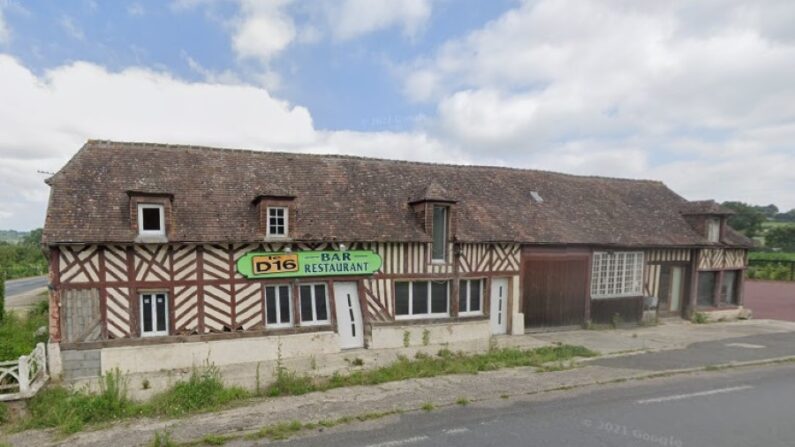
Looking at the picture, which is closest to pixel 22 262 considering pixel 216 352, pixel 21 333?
pixel 21 333

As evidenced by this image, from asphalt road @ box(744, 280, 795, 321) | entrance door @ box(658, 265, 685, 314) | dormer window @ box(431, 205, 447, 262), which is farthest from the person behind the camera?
asphalt road @ box(744, 280, 795, 321)

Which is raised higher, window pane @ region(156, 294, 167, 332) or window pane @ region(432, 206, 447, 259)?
window pane @ region(432, 206, 447, 259)

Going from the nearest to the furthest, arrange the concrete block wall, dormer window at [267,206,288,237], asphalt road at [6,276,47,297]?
1. the concrete block wall
2. dormer window at [267,206,288,237]
3. asphalt road at [6,276,47,297]

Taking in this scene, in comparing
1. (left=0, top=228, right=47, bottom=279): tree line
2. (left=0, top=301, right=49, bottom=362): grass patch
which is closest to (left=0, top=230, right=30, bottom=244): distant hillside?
(left=0, top=228, right=47, bottom=279): tree line

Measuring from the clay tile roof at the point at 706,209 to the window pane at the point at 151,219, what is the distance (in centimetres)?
1826

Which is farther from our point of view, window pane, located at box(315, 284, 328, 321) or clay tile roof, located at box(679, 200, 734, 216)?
clay tile roof, located at box(679, 200, 734, 216)

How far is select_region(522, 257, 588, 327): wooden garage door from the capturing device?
45.1 ft

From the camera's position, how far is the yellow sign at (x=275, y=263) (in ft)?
35.0

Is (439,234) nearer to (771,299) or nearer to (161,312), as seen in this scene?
(161,312)

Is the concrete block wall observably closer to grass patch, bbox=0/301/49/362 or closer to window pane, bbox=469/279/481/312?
grass patch, bbox=0/301/49/362

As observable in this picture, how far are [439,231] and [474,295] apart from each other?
2.34 metres

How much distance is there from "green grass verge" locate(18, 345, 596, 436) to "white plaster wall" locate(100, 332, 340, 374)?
0.58 metres

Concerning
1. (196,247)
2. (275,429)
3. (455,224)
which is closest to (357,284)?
(455,224)

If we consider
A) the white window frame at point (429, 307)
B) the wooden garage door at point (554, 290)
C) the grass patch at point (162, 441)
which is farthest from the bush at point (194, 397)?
the wooden garage door at point (554, 290)
